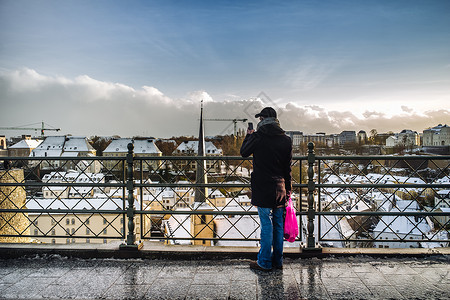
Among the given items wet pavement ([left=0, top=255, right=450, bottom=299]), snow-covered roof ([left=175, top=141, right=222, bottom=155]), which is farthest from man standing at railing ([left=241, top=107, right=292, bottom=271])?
snow-covered roof ([left=175, top=141, right=222, bottom=155])

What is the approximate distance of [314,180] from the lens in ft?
14.9

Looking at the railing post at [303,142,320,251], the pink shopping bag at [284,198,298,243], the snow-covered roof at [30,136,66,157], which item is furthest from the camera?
the snow-covered roof at [30,136,66,157]

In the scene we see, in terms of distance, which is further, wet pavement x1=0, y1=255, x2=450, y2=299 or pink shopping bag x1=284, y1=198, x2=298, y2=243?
pink shopping bag x1=284, y1=198, x2=298, y2=243

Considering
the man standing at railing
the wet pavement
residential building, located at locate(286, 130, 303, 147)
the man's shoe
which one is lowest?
the wet pavement

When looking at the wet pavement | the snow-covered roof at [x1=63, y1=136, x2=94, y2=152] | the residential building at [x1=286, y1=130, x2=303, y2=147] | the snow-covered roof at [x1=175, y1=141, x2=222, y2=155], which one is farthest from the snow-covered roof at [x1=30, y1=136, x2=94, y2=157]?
the wet pavement

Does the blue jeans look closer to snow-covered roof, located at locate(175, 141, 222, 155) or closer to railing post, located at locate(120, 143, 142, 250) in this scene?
railing post, located at locate(120, 143, 142, 250)

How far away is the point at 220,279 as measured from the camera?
3730 millimetres

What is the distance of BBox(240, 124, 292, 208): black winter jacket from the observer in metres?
3.84

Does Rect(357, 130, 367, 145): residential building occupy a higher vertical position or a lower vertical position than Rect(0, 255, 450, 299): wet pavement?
higher

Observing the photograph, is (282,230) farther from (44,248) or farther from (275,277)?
(44,248)

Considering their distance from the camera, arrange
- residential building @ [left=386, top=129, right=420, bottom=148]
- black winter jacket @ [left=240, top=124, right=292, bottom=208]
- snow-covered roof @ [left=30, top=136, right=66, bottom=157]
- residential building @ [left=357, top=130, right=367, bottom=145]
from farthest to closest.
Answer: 1. snow-covered roof @ [left=30, top=136, right=66, bottom=157]
2. residential building @ [left=357, top=130, right=367, bottom=145]
3. residential building @ [left=386, top=129, right=420, bottom=148]
4. black winter jacket @ [left=240, top=124, right=292, bottom=208]

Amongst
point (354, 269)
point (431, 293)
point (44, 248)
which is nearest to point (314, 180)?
point (354, 269)

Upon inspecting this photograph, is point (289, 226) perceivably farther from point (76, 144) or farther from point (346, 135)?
point (76, 144)

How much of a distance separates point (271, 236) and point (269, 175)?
30.2 inches
